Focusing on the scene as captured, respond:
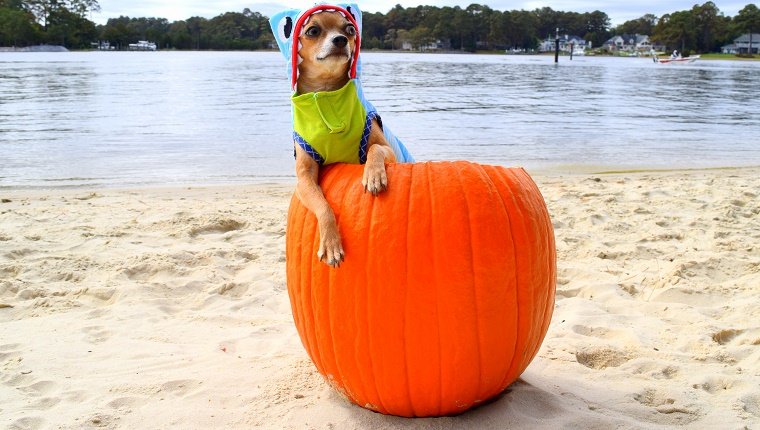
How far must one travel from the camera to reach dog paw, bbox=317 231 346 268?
270 centimetres

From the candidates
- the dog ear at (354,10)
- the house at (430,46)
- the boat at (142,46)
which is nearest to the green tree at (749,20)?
the house at (430,46)

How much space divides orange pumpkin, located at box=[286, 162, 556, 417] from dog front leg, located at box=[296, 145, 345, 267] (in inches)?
2.1

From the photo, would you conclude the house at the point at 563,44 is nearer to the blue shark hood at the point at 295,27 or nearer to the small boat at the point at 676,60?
the small boat at the point at 676,60

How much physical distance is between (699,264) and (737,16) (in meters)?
147

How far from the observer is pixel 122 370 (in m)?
3.46

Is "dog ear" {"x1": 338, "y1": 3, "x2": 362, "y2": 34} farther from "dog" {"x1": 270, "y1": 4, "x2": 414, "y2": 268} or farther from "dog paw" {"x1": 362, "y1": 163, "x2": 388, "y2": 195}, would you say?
"dog paw" {"x1": 362, "y1": 163, "x2": 388, "y2": 195}

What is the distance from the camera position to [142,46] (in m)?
140

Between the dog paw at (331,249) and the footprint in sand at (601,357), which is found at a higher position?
the dog paw at (331,249)

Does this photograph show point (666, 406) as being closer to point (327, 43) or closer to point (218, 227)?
point (327, 43)

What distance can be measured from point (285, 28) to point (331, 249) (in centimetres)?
108

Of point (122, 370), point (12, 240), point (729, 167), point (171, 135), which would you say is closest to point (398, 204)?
point (122, 370)

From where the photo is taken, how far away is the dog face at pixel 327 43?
290cm

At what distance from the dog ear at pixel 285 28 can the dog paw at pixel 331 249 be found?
897mm

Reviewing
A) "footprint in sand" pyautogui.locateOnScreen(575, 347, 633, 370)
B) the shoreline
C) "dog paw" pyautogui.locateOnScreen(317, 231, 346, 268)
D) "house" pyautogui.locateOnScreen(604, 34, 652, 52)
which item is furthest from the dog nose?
"house" pyautogui.locateOnScreen(604, 34, 652, 52)
